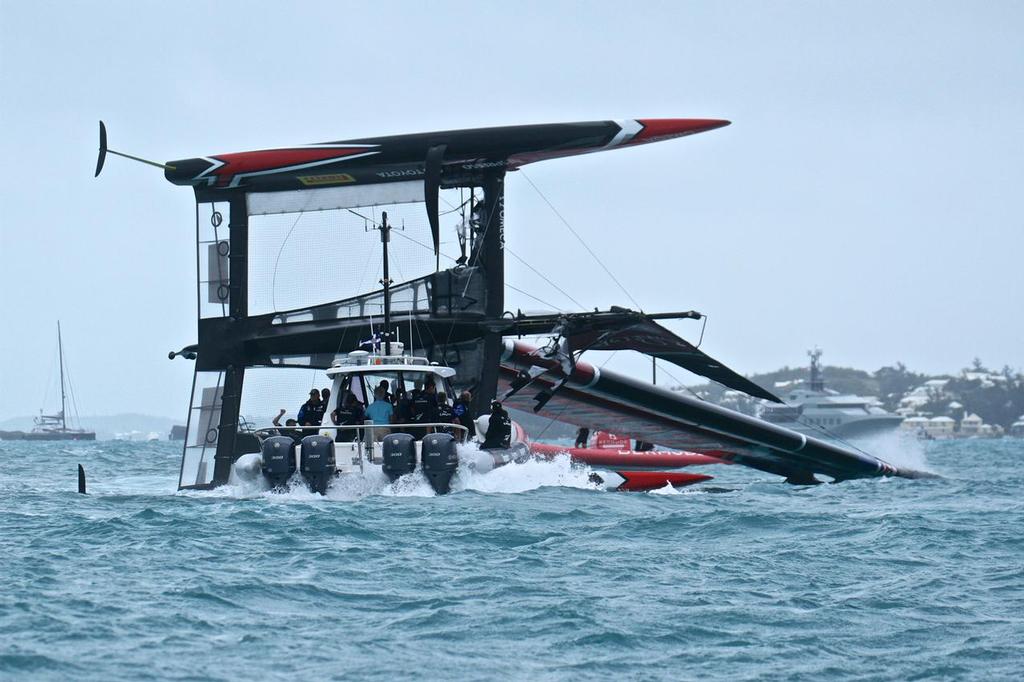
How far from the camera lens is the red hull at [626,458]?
35.6 m

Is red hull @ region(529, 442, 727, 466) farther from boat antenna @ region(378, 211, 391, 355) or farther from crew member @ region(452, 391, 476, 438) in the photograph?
crew member @ region(452, 391, 476, 438)

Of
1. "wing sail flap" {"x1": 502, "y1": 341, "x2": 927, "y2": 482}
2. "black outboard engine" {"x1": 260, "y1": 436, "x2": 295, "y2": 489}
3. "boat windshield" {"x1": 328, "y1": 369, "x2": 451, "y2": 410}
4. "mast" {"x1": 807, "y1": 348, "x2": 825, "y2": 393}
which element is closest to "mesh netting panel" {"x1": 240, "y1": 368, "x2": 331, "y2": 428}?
"boat windshield" {"x1": 328, "y1": 369, "x2": 451, "y2": 410}

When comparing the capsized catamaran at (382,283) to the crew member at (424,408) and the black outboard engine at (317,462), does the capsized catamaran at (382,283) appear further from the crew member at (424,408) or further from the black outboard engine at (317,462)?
the black outboard engine at (317,462)

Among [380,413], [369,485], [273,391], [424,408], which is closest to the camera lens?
[369,485]

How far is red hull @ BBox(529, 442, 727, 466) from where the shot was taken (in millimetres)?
35566

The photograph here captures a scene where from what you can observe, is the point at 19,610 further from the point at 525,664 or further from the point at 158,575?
the point at 525,664

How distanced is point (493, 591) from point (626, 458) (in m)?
24.8

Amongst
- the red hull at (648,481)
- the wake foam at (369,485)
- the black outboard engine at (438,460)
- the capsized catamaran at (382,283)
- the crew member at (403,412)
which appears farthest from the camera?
the red hull at (648,481)

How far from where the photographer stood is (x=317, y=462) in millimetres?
20641

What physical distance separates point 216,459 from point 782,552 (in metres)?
11.5

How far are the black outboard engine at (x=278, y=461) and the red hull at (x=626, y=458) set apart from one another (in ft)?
44.6

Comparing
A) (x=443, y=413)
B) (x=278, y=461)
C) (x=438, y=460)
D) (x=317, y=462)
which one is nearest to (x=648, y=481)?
(x=443, y=413)

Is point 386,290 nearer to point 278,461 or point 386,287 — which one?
point 386,287

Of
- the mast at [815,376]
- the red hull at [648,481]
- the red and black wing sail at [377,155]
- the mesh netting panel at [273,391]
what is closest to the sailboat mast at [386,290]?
the red and black wing sail at [377,155]
